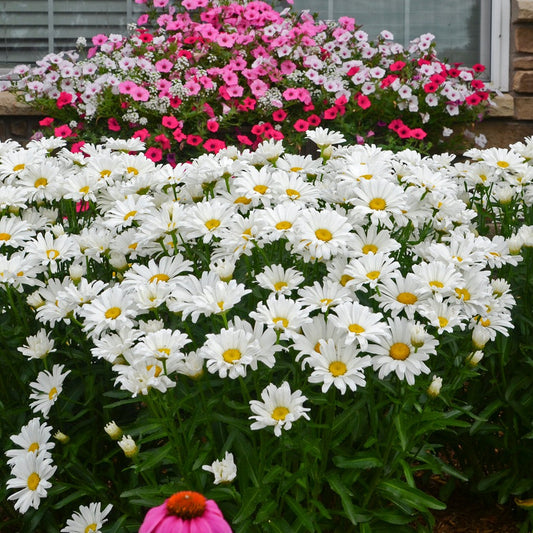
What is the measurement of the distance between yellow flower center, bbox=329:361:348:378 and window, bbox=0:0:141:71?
413 cm

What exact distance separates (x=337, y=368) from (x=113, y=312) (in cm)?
48

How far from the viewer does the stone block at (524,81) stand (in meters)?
4.57

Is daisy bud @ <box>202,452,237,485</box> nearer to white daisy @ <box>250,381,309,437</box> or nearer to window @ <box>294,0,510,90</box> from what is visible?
white daisy @ <box>250,381,309,437</box>

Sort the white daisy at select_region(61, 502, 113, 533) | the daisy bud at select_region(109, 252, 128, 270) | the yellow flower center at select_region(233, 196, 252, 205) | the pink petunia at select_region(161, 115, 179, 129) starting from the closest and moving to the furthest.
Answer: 1. the white daisy at select_region(61, 502, 113, 533)
2. the daisy bud at select_region(109, 252, 128, 270)
3. the yellow flower center at select_region(233, 196, 252, 205)
4. the pink petunia at select_region(161, 115, 179, 129)

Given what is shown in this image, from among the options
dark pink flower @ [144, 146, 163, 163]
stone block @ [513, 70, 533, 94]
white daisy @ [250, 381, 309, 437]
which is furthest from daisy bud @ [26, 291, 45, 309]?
stone block @ [513, 70, 533, 94]

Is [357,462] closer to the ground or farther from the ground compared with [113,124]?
closer to the ground

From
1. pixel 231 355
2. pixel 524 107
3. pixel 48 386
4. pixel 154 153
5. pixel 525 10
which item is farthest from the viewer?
pixel 524 107

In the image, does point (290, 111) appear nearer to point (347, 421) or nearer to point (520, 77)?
point (520, 77)

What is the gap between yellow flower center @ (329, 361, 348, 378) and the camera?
1.42 metres

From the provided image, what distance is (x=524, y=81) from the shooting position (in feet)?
15.0

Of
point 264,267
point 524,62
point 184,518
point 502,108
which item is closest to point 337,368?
point 264,267

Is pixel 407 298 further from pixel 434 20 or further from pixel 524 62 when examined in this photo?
pixel 434 20

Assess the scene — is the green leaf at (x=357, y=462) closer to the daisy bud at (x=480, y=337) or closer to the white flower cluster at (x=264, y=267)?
the white flower cluster at (x=264, y=267)

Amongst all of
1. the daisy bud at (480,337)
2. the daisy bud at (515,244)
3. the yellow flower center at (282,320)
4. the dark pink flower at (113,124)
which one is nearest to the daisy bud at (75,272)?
the yellow flower center at (282,320)
